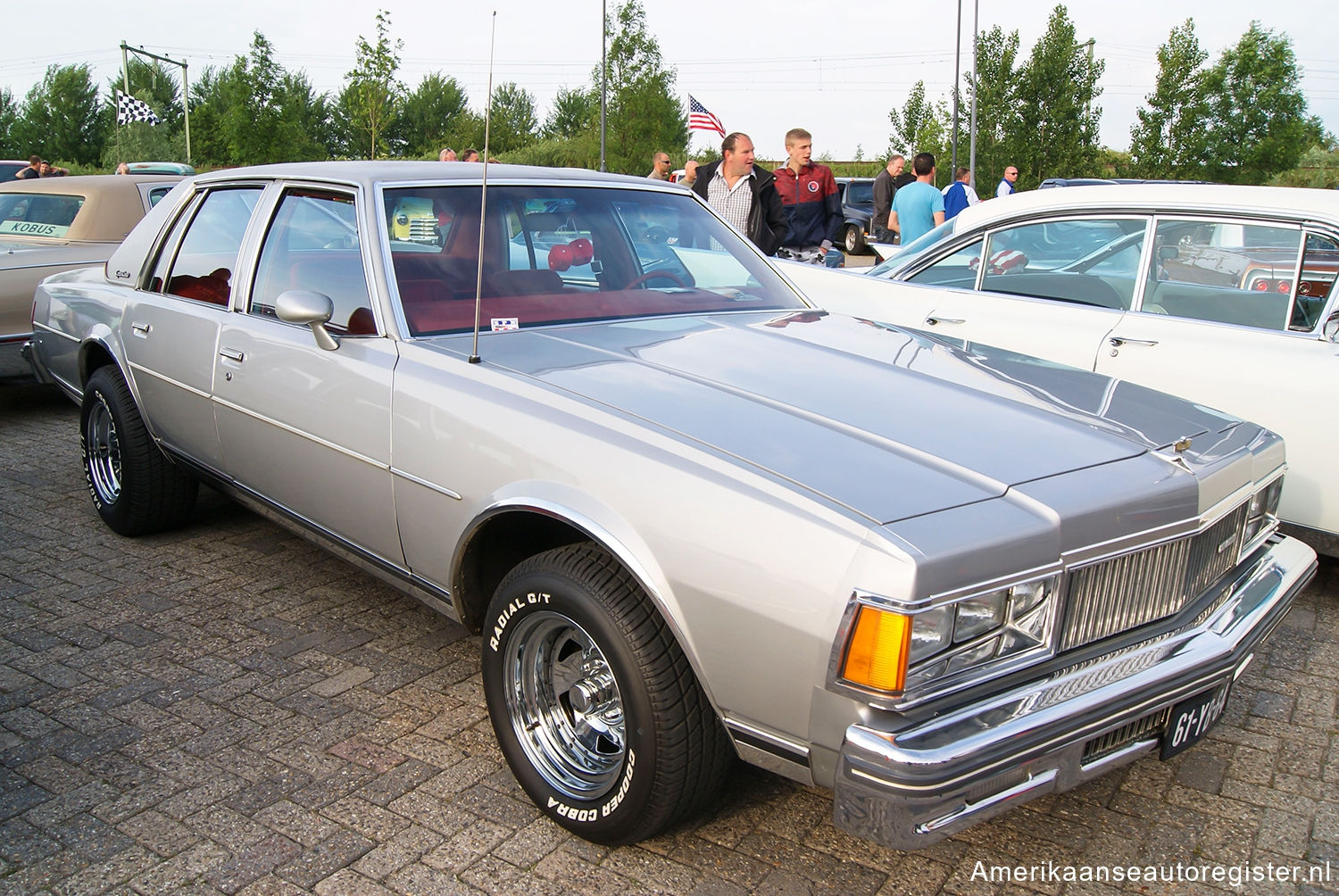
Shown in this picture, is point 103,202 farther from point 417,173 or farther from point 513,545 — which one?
point 513,545

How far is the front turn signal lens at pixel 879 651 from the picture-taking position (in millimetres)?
1893

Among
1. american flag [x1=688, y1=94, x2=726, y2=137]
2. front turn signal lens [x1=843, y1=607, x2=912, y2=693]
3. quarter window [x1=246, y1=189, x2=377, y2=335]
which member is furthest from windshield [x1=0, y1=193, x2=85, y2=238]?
american flag [x1=688, y1=94, x2=726, y2=137]

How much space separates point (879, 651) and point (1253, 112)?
119 ft

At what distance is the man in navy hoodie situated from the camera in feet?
29.1

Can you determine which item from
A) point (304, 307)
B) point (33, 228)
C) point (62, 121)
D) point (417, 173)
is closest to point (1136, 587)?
point (304, 307)

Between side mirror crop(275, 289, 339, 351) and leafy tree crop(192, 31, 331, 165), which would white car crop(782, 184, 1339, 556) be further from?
leafy tree crop(192, 31, 331, 165)

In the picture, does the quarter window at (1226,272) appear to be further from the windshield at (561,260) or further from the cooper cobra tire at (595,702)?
the cooper cobra tire at (595,702)

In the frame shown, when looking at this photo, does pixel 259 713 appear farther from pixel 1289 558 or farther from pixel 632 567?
pixel 1289 558

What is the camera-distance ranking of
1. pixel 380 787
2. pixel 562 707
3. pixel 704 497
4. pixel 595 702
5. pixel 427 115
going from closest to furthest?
pixel 704 497 → pixel 595 702 → pixel 562 707 → pixel 380 787 → pixel 427 115

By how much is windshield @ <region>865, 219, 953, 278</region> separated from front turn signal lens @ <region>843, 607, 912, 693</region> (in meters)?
3.76

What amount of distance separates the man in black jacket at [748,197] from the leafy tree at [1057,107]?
81.8ft

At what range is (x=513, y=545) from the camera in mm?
2887

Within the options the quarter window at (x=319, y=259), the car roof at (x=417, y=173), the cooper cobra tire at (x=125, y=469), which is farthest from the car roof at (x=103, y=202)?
the quarter window at (x=319, y=259)

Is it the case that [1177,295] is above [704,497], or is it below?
above
